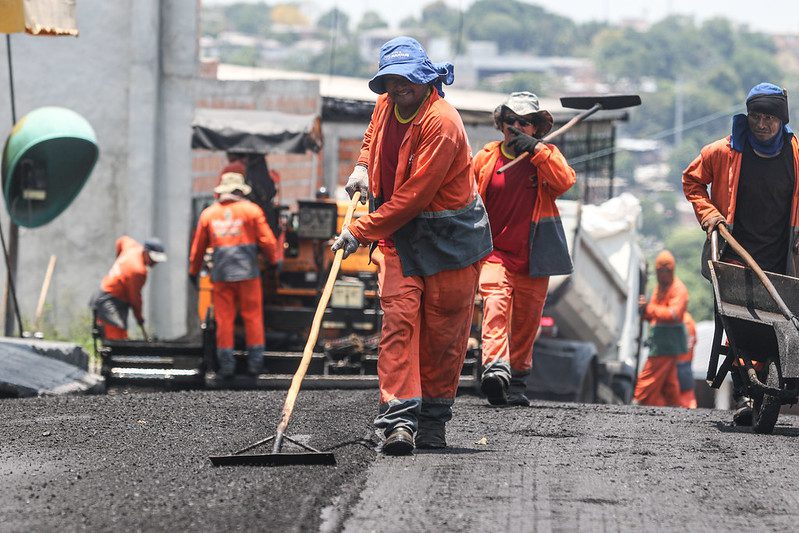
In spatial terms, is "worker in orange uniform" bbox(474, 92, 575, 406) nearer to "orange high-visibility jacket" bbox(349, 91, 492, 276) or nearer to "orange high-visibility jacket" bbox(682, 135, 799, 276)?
"orange high-visibility jacket" bbox(682, 135, 799, 276)

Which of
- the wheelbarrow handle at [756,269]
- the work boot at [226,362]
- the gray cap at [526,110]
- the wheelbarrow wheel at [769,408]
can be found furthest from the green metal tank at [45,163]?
the wheelbarrow wheel at [769,408]

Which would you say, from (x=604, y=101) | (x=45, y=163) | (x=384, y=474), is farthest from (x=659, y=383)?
(x=384, y=474)

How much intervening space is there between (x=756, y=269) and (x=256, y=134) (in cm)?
672

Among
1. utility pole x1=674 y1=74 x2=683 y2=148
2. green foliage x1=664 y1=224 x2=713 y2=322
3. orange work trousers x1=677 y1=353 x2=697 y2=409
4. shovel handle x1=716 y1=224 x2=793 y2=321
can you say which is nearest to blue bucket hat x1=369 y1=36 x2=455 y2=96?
shovel handle x1=716 y1=224 x2=793 y2=321

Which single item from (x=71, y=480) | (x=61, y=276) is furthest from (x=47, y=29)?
(x=61, y=276)

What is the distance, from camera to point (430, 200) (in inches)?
296

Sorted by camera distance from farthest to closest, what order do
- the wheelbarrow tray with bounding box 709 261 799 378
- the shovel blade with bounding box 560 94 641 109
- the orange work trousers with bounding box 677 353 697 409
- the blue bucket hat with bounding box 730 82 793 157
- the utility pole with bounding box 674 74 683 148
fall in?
the utility pole with bounding box 674 74 683 148 → the orange work trousers with bounding box 677 353 697 409 → the shovel blade with bounding box 560 94 641 109 → the blue bucket hat with bounding box 730 82 793 157 → the wheelbarrow tray with bounding box 709 261 799 378

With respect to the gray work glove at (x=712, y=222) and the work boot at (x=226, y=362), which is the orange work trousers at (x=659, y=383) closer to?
the work boot at (x=226, y=362)

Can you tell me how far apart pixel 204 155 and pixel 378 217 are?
12.5 m

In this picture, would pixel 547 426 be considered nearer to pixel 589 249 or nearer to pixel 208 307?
pixel 208 307

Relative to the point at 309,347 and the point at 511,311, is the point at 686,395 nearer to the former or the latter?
the point at 511,311

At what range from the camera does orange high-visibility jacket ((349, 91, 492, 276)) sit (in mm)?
7461

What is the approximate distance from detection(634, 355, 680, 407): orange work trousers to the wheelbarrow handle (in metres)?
7.56

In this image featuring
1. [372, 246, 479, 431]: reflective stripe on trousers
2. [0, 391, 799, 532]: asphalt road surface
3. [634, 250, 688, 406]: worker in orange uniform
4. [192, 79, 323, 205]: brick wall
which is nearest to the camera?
[0, 391, 799, 532]: asphalt road surface
